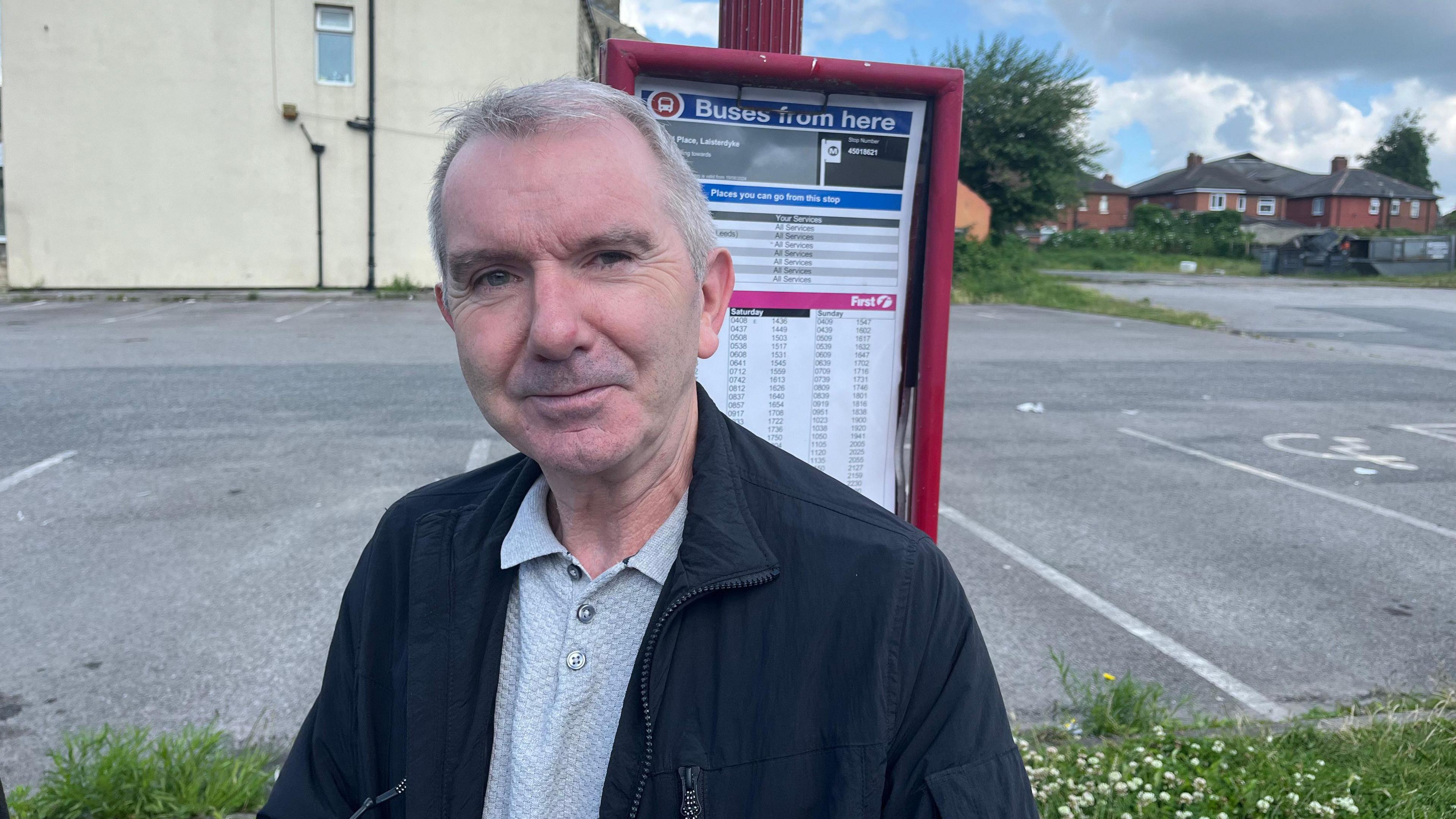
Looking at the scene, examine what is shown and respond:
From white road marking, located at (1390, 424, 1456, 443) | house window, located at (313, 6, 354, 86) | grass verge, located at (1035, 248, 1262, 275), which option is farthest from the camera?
grass verge, located at (1035, 248, 1262, 275)

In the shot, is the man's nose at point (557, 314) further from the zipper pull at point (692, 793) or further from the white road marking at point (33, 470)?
the white road marking at point (33, 470)

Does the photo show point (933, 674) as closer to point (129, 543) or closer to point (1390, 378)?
point (129, 543)

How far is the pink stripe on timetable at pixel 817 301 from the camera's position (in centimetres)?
278

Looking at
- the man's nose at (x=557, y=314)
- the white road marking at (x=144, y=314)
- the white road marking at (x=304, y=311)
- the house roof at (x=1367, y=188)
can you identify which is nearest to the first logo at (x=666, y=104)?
the man's nose at (x=557, y=314)

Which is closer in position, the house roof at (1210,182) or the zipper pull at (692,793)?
the zipper pull at (692,793)

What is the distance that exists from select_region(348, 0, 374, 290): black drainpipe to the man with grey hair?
22.7 metres

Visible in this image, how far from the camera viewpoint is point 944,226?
2.71m

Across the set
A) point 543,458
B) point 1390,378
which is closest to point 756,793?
point 543,458

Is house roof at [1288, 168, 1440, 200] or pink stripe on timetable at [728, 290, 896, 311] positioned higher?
house roof at [1288, 168, 1440, 200]

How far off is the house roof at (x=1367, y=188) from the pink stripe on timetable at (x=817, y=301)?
82.6m

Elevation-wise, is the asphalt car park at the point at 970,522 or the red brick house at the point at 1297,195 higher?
the red brick house at the point at 1297,195

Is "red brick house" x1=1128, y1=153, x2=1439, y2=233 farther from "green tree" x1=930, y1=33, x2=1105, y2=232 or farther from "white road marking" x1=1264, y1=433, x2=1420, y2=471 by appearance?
"white road marking" x1=1264, y1=433, x2=1420, y2=471

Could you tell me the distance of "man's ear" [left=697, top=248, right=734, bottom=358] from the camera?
1.69 metres

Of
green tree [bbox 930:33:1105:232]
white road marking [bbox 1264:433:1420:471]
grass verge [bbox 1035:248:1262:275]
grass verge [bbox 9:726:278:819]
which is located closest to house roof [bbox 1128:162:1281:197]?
grass verge [bbox 1035:248:1262:275]
